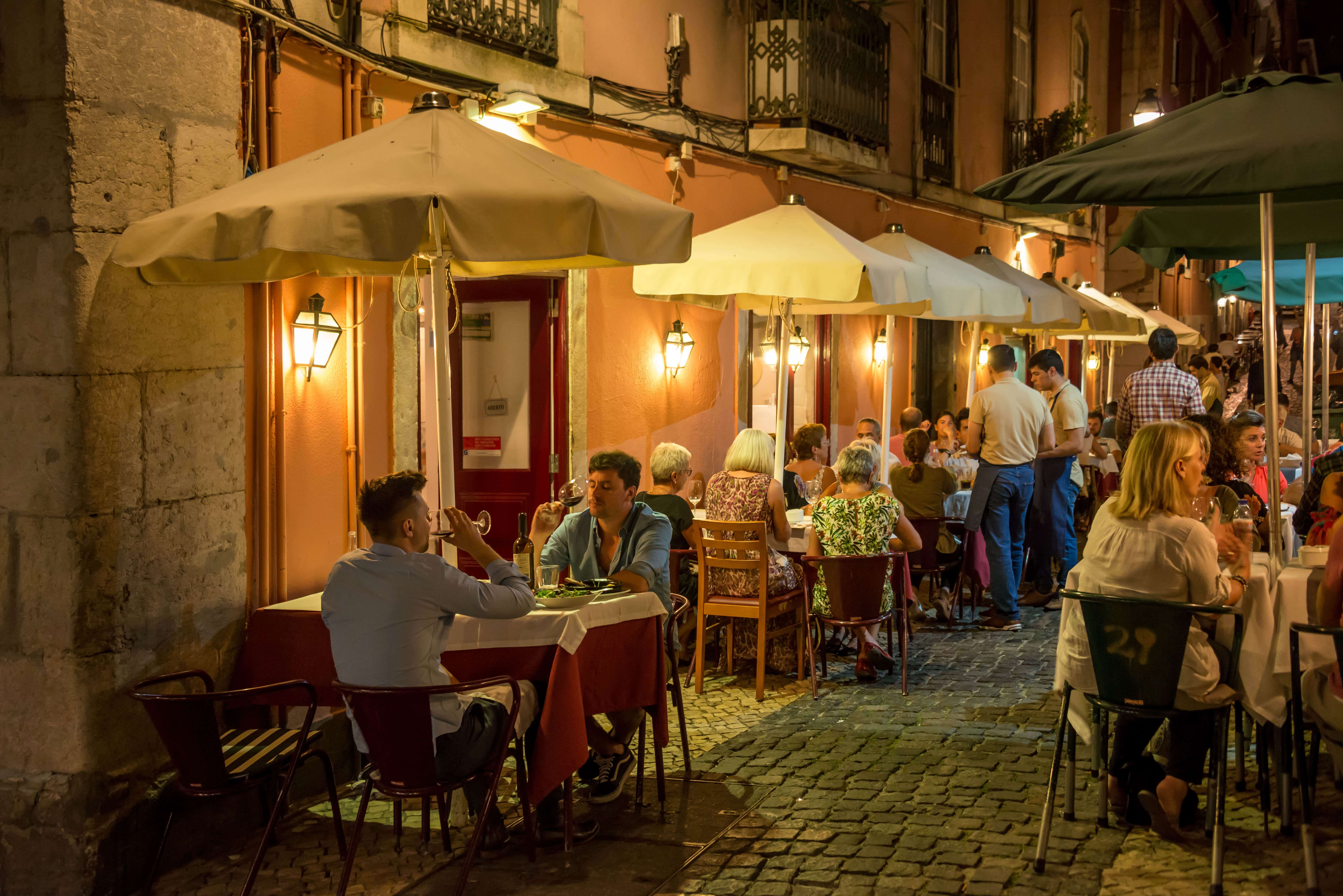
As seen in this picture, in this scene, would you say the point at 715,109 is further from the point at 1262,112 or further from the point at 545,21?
the point at 1262,112

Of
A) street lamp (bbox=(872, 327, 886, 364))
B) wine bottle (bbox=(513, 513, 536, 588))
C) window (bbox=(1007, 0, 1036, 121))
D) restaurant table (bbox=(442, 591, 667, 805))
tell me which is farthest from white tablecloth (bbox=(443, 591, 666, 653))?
window (bbox=(1007, 0, 1036, 121))

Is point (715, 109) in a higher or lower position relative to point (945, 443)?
higher

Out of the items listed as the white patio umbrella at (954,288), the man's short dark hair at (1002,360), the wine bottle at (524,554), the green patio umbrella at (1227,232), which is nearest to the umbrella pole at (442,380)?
the wine bottle at (524,554)

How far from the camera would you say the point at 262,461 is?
18.7 feet

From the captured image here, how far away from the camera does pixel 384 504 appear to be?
432 centimetres

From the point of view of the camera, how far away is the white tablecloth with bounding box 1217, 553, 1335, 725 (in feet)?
15.1

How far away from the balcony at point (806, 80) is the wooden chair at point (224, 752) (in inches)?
287

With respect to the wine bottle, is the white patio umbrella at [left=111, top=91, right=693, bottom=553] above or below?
above

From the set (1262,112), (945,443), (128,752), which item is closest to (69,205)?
(128,752)

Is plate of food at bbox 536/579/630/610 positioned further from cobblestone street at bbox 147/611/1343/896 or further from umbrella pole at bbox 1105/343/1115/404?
umbrella pole at bbox 1105/343/1115/404

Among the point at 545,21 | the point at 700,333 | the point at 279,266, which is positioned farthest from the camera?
the point at 700,333

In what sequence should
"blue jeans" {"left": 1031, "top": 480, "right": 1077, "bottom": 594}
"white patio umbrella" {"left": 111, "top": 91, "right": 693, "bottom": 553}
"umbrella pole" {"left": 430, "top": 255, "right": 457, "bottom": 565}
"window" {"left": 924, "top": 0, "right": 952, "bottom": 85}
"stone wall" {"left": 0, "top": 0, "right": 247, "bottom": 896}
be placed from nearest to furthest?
"white patio umbrella" {"left": 111, "top": 91, "right": 693, "bottom": 553} < "stone wall" {"left": 0, "top": 0, "right": 247, "bottom": 896} < "umbrella pole" {"left": 430, "top": 255, "right": 457, "bottom": 565} < "blue jeans" {"left": 1031, "top": 480, "right": 1077, "bottom": 594} < "window" {"left": 924, "top": 0, "right": 952, "bottom": 85}

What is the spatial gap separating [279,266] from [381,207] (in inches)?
52.3

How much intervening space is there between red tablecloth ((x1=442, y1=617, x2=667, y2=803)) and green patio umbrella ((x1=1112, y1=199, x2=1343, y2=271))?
3.97m
